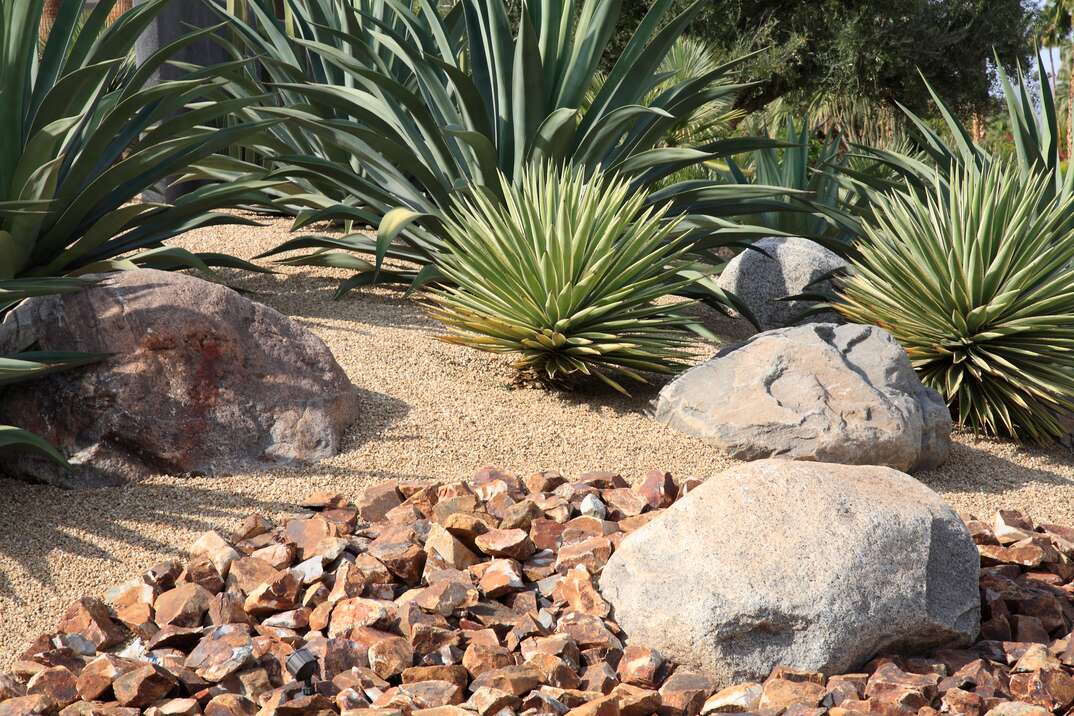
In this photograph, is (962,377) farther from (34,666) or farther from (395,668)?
(34,666)

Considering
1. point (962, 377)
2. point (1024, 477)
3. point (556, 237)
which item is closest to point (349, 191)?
point (556, 237)

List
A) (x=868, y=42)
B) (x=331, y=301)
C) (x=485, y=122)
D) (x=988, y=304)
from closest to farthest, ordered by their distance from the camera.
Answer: (x=988, y=304)
(x=331, y=301)
(x=485, y=122)
(x=868, y=42)

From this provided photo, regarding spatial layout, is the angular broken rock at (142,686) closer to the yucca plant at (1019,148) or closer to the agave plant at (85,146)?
the agave plant at (85,146)

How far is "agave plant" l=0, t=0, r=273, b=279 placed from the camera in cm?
417

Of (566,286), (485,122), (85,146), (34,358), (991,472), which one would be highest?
(485,122)

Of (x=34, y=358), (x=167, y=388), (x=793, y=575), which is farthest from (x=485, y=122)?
(x=793, y=575)

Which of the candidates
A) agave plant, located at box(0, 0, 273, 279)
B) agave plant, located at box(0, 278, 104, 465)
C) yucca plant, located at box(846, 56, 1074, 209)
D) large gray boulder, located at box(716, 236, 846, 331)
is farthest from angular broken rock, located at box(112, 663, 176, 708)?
yucca plant, located at box(846, 56, 1074, 209)

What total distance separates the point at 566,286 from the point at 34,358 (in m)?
1.88

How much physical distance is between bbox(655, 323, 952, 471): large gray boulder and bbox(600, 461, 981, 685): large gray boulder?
899 mm

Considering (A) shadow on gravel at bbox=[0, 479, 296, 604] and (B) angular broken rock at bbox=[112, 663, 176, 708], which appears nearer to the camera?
(B) angular broken rock at bbox=[112, 663, 176, 708]

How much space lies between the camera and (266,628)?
2928 mm

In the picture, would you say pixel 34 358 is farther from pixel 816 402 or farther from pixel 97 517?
pixel 816 402

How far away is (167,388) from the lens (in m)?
3.74

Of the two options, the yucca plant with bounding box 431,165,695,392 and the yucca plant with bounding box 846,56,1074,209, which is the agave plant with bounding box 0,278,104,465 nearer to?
the yucca plant with bounding box 431,165,695,392
